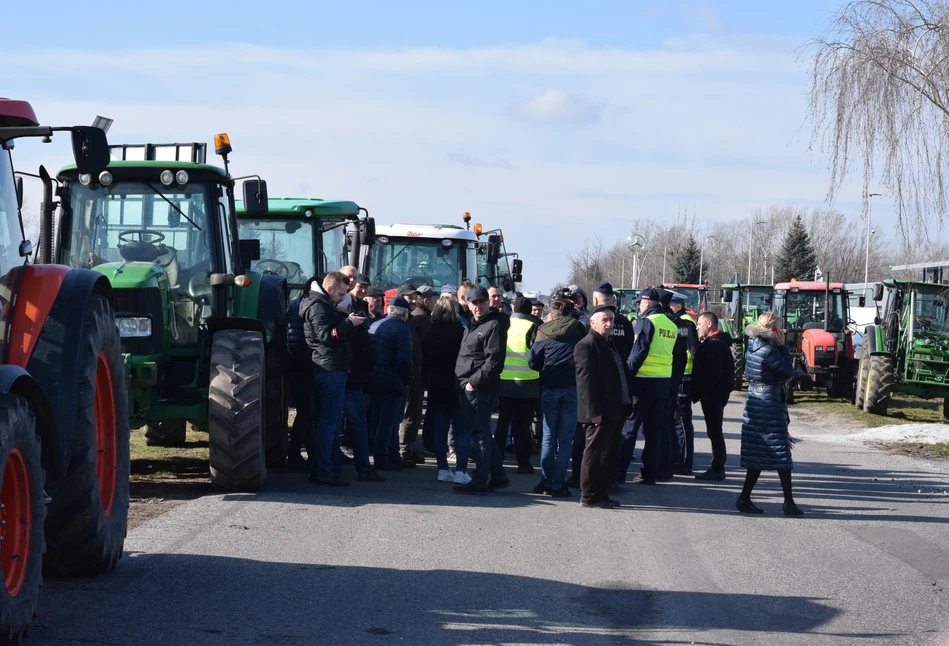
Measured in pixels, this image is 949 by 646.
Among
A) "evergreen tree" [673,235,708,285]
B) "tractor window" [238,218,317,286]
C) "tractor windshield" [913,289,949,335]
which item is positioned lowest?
"tractor windshield" [913,289,949,335]

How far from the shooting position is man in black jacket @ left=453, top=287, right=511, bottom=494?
1109cm

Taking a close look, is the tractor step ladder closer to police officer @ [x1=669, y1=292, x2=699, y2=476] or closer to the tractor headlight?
the tractor headlight

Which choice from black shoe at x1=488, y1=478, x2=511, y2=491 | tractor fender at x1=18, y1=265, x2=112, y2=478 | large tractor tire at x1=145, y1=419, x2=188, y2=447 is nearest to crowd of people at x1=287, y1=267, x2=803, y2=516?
black shoe at x1=488, y1=478, x2=511, y2=491

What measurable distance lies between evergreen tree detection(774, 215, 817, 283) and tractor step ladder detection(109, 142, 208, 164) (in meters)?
72.1

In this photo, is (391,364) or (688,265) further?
(688,265)

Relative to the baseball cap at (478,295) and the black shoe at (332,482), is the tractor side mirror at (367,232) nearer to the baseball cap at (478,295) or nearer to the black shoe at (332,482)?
the baseball cap at (478,295)

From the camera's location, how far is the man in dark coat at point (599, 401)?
A: 10789 mm

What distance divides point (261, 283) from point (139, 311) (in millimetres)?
2079

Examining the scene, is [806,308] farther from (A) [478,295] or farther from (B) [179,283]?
(B) [179,283]

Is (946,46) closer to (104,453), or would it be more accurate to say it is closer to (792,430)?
(792,430)

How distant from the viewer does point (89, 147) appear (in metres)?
6.20

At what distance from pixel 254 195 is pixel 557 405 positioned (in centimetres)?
343

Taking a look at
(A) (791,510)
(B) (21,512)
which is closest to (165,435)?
(A) (791,510)

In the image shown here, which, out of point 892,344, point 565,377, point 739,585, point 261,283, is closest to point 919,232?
point 892,344
